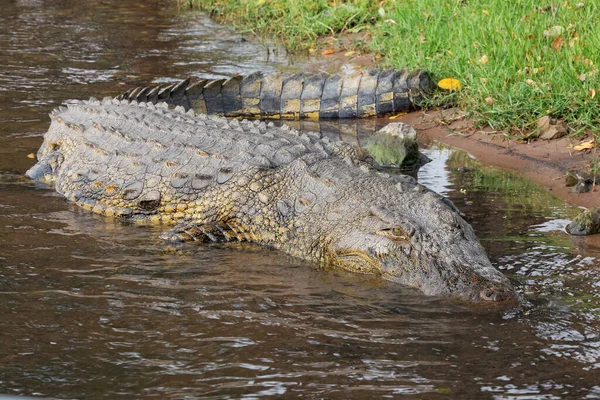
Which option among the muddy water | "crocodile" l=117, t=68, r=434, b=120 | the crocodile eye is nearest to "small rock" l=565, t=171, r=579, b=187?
the muddy water

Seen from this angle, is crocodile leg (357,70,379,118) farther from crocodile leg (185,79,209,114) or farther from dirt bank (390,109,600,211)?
crocodile leg (185,79,209,114)

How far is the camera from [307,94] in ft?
27.2

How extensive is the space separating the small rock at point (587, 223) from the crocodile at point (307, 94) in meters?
2.98

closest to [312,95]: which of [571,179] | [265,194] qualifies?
[571,179]

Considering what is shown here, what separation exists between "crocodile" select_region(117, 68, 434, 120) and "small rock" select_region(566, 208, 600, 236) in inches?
117

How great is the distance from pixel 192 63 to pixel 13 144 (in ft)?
10.4

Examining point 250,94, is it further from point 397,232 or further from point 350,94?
point 397,232

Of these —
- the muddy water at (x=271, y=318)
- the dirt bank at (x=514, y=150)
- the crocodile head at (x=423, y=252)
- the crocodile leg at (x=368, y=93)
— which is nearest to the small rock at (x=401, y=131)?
the muddy water at (x=271, y=318)

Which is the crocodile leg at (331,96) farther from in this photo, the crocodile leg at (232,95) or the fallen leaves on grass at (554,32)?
the fallen leaves on grass at (554,32)

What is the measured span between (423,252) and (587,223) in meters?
1.23

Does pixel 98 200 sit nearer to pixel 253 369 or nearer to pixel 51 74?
pixel 253 369

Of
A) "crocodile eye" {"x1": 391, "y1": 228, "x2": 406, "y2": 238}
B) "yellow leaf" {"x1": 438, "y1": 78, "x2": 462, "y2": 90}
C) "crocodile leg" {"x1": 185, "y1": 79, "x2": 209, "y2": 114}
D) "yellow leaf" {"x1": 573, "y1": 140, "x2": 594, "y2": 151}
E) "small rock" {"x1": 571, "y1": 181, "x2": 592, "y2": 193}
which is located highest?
"yellow leaf" {"x1": 438, "y1": 78, "x2": 462, "y2": 90}

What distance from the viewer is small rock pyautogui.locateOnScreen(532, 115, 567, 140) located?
6879mm

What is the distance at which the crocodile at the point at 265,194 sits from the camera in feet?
15.5
